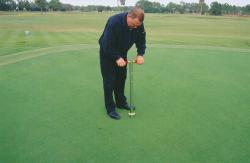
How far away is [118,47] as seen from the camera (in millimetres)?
5078

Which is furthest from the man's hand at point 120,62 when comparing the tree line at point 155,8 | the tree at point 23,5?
the tree at point 23,5

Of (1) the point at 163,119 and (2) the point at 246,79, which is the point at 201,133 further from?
(2) the point at 246,79

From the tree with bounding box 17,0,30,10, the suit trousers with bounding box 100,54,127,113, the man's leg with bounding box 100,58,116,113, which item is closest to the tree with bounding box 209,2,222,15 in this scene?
the tree with bounding box 17,0,30,10

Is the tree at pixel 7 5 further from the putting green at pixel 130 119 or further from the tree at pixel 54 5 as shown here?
the putting green at pixel 130 119

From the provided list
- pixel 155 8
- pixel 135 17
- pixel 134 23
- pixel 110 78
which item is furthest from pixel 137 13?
pixel 155 8

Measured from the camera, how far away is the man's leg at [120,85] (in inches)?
213

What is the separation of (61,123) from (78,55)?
236 inches

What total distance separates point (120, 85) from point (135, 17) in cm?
143

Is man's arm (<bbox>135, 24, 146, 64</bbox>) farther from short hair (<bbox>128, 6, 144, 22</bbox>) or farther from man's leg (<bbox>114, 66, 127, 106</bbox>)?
short hair (<bbox>128, 6, 144, 22</bbox>)

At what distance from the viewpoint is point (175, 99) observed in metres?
6.09

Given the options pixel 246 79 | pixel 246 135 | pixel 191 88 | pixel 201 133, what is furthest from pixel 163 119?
pixel 246 79

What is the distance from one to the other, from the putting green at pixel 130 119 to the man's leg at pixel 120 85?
0.89 feet

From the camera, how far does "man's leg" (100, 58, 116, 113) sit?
16.9 ft

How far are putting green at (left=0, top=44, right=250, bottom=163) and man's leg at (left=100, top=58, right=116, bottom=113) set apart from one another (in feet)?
0.76
